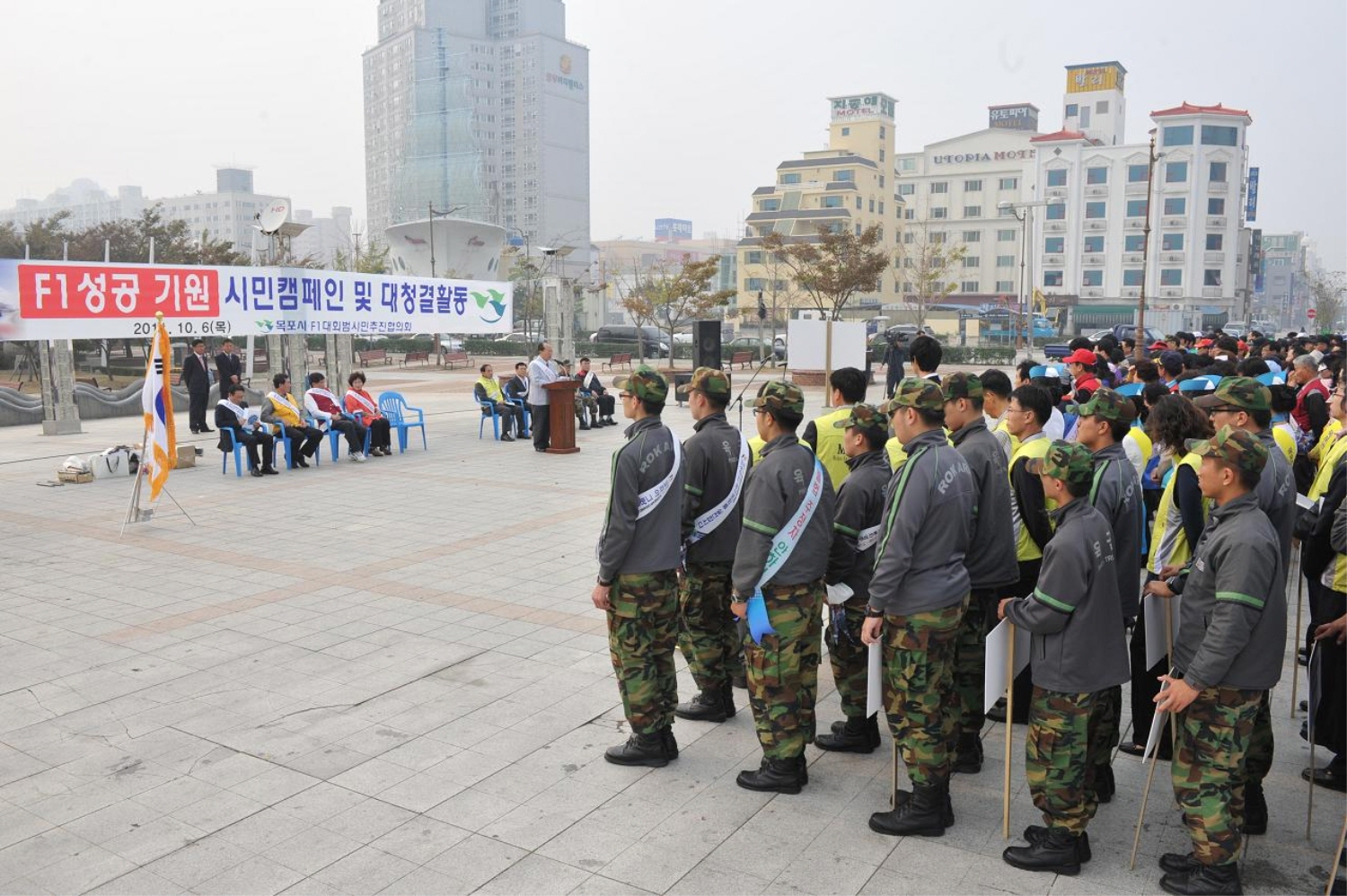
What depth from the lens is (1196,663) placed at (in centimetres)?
335

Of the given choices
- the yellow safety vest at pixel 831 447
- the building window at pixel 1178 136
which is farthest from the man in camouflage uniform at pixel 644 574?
the building window at pixel 1178 136

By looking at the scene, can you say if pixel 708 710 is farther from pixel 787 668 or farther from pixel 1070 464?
pixel 1070 464

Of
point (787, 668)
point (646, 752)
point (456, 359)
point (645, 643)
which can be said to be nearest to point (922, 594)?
point (787, 668)

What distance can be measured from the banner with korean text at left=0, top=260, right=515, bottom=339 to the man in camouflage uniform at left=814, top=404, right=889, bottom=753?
12832mm

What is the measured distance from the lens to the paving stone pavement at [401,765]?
12.1 ft

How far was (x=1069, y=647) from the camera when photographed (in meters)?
3.59

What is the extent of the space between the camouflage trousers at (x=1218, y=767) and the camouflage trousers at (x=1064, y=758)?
1.13ft

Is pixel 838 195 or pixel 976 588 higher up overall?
pixel 838 195

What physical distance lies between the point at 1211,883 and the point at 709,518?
2.44 metres

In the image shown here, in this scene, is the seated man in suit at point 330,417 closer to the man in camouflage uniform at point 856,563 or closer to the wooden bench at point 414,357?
the man in camouflage uniform at point 856,563

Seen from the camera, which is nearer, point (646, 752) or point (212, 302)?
point (646, 752)

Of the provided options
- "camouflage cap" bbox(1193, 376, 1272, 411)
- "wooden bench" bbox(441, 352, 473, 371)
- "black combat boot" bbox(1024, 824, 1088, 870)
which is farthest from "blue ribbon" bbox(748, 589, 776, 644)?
"wooden bench" bbox(441, 352, 473, 371)

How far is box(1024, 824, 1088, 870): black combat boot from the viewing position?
12.1 ft

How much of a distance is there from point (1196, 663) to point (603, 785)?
96.0 inches
